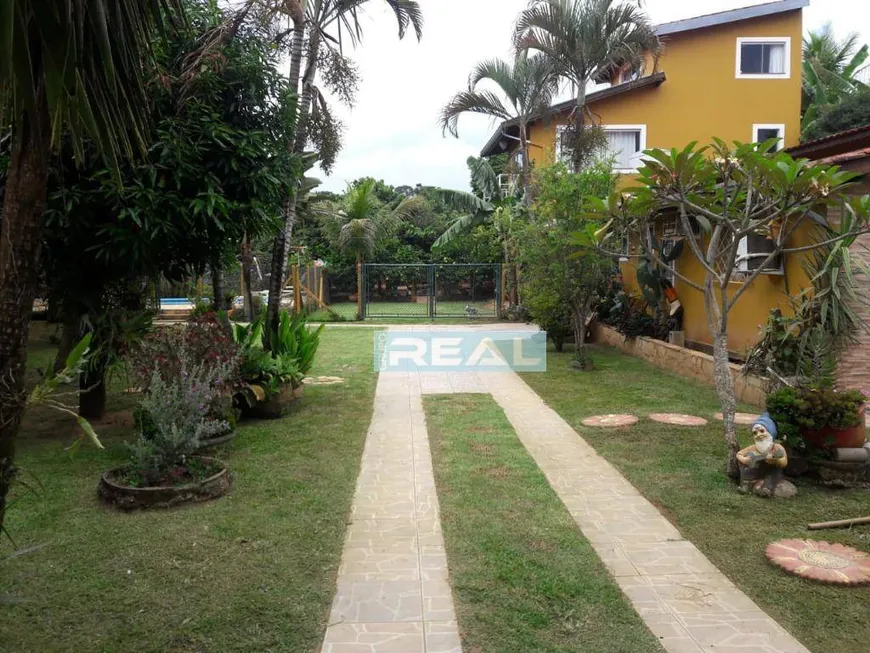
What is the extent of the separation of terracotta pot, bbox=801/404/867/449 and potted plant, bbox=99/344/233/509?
Result: 4.90 meters

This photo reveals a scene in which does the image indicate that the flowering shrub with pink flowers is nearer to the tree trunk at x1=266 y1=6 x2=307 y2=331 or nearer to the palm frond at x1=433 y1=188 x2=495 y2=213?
the tree trunk at x1=266 y1=6 x2=307 y2=331

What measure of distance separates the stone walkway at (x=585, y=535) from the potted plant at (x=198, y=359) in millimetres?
1539

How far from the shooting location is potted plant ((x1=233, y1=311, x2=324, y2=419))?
320 inches

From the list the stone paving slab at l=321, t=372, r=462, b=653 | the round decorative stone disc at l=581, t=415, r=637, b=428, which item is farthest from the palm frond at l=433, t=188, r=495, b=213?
the stone paving slab at l=321, t=372, r=462, b=653

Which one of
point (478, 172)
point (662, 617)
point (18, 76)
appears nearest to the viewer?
point (18, 76)

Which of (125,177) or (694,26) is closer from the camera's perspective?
(125,177)

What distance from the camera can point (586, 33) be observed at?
578 inches

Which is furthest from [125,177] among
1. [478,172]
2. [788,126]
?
[478,172]

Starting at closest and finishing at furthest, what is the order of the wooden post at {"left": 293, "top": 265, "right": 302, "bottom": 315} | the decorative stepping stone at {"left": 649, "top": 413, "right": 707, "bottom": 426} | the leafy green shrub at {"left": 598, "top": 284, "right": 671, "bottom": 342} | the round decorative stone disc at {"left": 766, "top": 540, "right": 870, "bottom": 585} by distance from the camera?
1. the round decorative stone disc at {"left": 766, "top": 540, "right": 870, "bottom": 585}
2. the decorative stepping stone at {"left": 649, "top": 413, "right": 707, "bottom": 426}
3. the leafy green shrub at {"left": 598, "top": 284, "right": 671, "bottom": 342}
4. the wooden post at {"left": 293, "top": 265, "right": 302, "bottom": 315}

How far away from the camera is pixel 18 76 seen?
2.03 metres

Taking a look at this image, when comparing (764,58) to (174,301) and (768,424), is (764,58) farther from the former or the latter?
(174,301)

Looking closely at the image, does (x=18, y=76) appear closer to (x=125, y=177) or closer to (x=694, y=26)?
(x=125, y=177)

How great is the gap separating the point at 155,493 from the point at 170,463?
1.05ft

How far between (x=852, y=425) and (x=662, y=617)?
9.93ft
